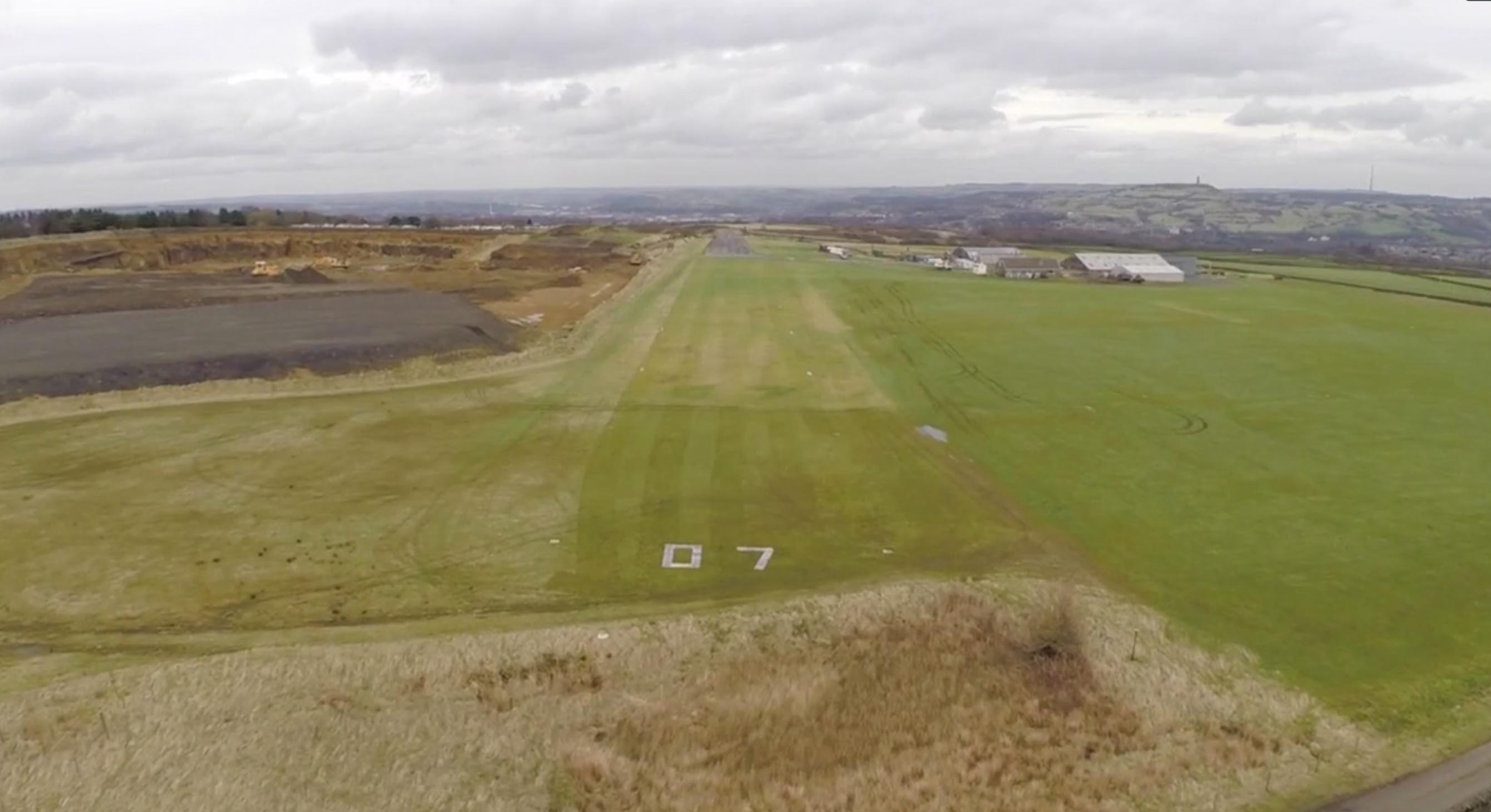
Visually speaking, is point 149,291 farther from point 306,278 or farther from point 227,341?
point 227,341

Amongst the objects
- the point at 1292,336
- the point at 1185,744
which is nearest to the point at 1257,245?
the point at 1292,336

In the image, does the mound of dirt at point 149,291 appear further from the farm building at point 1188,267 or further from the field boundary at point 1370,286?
the field boundary at point 1370,286

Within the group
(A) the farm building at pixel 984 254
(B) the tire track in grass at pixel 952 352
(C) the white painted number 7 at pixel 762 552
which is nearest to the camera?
(C) the white painted number 7 at pixel 762 552

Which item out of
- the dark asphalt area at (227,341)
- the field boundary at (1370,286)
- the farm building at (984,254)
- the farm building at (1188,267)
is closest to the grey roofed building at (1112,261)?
the farm building at (1188,267)

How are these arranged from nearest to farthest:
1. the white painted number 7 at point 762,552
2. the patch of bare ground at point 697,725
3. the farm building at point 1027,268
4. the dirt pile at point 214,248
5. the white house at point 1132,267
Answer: the patch of bare ground at point 697,725 → the white painted number 7 at point 762,552 → the dirt pile at point 214,248 → the white house at point 1132,267 → the farm building at point 1027,268

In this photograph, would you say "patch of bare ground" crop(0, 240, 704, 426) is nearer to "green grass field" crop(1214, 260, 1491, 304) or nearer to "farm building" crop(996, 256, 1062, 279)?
"farm building" crop(996, 256, 1062, 279)

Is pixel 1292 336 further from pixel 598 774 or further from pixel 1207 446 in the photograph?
pixel 598 774
